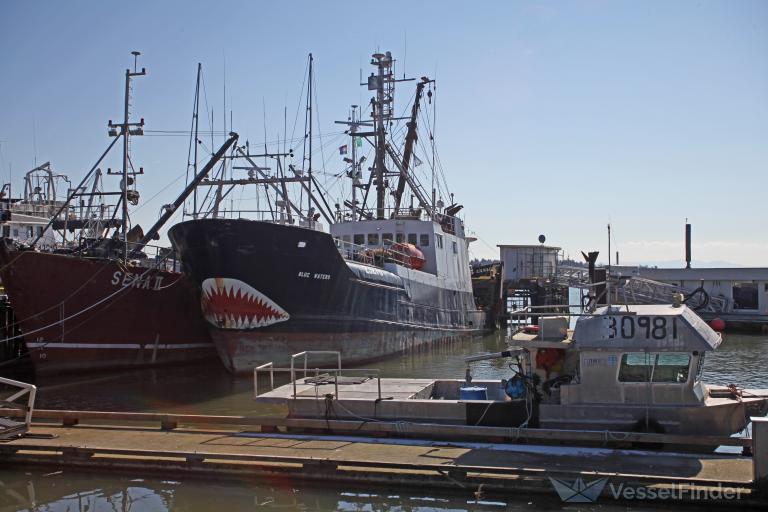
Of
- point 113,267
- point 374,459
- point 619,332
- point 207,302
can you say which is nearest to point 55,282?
point 113,267

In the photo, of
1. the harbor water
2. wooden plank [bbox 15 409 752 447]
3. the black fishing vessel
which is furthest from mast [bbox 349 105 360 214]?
wooden plank [bbox 15 409 752 447]

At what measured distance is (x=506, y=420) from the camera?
10.8 meters

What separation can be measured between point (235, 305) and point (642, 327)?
13.1 m

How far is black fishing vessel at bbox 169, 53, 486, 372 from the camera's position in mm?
20797

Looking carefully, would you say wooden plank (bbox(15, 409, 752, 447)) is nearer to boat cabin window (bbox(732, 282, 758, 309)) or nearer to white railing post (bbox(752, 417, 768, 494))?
white railing post (bbox(752, 417, 768, 494))

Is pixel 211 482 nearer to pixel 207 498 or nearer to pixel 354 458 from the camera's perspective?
pixel 207 498

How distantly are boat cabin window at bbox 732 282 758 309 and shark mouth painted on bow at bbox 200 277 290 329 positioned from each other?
30.5 metres

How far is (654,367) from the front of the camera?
10250mm

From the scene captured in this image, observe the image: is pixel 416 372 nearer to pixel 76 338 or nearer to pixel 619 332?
pixel 76 338

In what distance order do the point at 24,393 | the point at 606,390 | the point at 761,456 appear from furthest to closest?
the point at 24,393
the point at 606,390
the point at 761,456

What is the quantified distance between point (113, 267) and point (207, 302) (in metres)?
3.96

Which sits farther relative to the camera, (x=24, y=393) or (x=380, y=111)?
(x=380, y=111)

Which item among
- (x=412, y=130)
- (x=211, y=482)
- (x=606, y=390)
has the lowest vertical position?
(x=211, y=482)

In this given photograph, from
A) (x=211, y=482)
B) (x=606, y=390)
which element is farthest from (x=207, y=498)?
(x=606, y=390)
